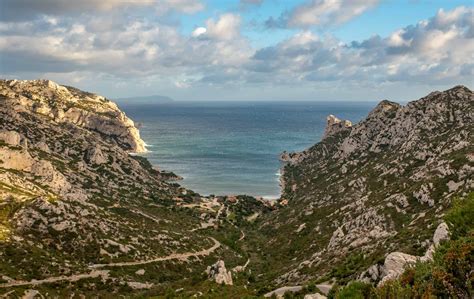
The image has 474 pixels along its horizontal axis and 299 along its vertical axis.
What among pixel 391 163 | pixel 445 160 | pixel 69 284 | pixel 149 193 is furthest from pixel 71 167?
pixel 445 160

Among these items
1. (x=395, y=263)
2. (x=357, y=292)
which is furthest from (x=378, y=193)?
(x=357, y=292)

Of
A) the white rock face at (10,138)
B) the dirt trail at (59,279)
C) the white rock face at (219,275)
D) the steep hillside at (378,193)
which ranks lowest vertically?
the dirt trail at (59,279)

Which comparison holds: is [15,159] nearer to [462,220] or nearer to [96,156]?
[96,156]

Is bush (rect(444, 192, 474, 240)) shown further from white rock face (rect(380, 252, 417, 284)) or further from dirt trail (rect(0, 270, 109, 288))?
dirt trail (rect(0, 270, 109, 288))

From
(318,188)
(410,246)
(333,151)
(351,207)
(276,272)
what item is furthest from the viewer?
(333,151)

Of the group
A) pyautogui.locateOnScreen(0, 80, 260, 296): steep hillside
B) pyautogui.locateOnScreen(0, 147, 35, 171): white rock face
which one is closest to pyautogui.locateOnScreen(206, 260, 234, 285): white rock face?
pyautogui.locateOnScreen(0, 80, 260, 296): steep hillside

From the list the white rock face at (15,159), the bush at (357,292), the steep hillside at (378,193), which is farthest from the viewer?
the white rock face at (15,159)

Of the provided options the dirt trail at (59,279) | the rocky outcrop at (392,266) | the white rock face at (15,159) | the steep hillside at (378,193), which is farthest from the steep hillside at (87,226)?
the rocky outcrop at (392,266)

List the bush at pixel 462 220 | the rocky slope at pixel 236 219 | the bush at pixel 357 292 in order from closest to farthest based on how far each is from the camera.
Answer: the bush at pixel 357 292 → the bush at pixel 462 220 → the rocky slope at pixel 236 219

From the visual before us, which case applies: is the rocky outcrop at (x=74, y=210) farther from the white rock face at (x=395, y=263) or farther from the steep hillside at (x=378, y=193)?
the white rock face at (x=395, y=263)

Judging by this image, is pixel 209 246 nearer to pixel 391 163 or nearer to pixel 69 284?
pixel 69 284
